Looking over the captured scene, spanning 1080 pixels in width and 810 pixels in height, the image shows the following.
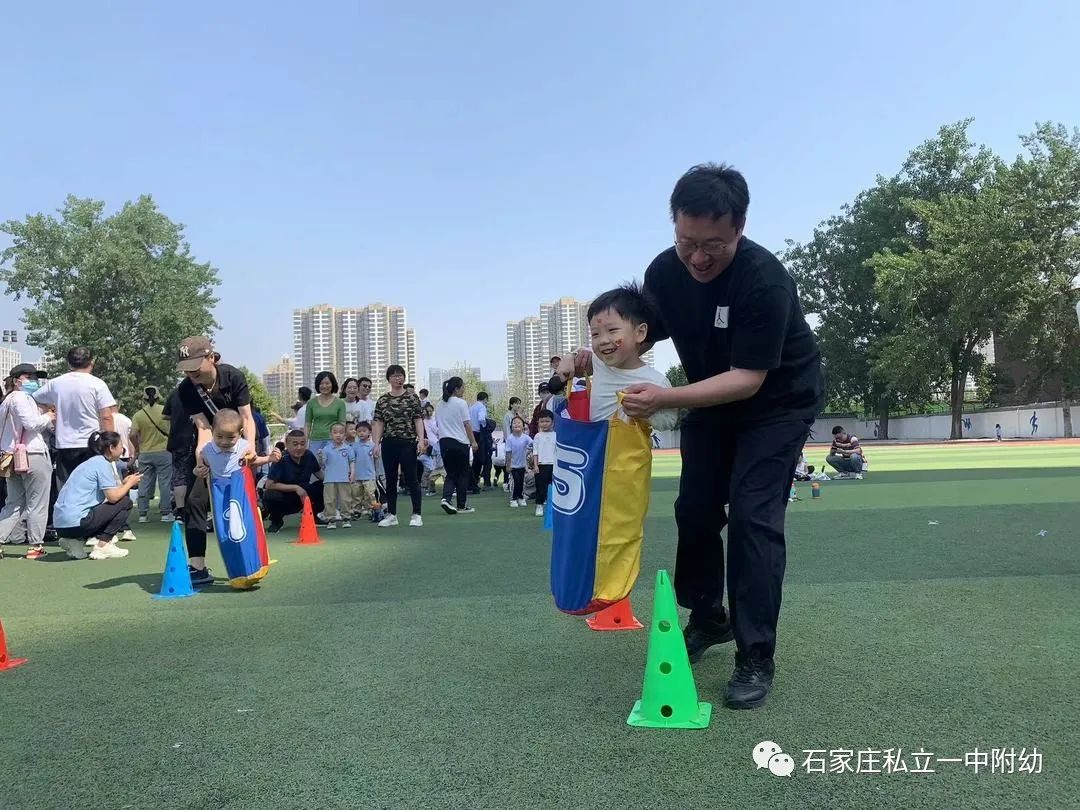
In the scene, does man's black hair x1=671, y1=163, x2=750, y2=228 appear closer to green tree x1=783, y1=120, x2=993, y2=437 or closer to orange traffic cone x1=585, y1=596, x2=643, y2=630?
orange traffic cone x1=585, y1=596, x2=643, y2=630

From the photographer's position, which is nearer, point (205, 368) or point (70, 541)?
point (205, 368)

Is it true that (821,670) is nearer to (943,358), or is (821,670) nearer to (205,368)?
(205,368)

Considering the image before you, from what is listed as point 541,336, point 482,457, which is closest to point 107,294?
point 482,457

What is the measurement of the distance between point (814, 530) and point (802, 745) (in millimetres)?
5482

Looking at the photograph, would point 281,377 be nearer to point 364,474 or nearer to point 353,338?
point 353,338

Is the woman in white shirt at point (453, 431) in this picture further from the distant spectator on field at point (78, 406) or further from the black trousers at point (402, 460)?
the distant spectator on field at point (78, 406)

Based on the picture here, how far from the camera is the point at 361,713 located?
295cm

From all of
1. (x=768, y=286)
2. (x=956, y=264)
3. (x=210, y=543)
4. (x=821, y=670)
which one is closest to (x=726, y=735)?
(x=821, y=670)

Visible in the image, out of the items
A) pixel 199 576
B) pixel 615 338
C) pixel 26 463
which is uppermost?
pixel 615 338

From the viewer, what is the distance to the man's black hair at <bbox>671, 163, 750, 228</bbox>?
2.84 m

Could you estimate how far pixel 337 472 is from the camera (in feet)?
33.0

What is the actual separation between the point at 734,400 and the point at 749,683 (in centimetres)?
104

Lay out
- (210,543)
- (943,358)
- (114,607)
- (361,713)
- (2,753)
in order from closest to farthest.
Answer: (2,753)
(361,713)
(114,607)
(210,543)
(943,358)

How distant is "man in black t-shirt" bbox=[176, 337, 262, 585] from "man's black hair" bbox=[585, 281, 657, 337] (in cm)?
334
